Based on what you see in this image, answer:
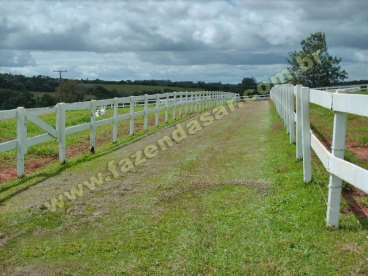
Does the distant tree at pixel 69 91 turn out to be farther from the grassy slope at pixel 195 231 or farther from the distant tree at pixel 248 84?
the grassy slope at pixel 195 231

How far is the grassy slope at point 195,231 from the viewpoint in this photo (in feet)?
16.2

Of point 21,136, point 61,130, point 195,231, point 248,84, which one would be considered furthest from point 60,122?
point 248,84

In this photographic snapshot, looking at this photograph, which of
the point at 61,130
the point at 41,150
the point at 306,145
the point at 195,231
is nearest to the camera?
the point at 195,231

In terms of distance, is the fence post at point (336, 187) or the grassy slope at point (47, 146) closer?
the fence post at point (336, 187)

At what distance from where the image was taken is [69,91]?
81812mm

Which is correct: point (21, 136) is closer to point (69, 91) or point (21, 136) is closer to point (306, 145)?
point (306, 145)

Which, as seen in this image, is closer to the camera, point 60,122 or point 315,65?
point 60,122

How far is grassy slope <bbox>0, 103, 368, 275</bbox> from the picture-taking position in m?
4.95

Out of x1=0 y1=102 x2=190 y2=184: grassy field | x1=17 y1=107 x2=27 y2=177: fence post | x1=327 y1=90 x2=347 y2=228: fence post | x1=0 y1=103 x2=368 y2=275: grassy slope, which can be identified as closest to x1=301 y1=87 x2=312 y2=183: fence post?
x1=0 y1=103 x2=368 y2=275: grassy slope

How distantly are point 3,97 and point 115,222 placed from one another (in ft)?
169

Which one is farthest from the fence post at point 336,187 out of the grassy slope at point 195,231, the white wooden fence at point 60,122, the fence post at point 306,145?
the white wooden fence at point 60,122

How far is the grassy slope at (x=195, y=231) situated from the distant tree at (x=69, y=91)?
69.6 meters

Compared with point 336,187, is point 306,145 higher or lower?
higher

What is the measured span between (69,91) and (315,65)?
3781 cm
